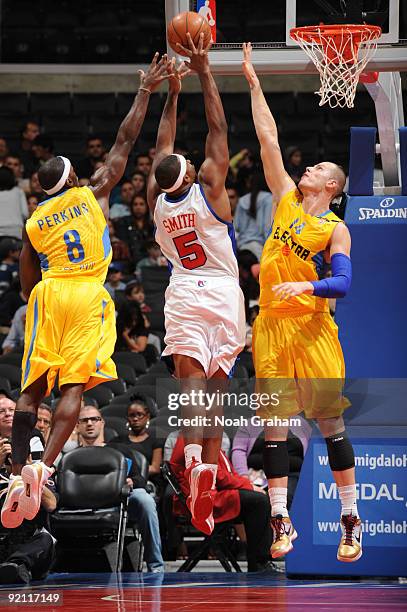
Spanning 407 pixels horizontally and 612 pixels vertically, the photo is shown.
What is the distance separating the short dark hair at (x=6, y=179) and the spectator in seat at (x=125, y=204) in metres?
1.38

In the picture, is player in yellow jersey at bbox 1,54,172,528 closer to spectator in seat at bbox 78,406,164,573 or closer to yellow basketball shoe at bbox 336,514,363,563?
yellow basketball shoe at bbox 336,514,363,563

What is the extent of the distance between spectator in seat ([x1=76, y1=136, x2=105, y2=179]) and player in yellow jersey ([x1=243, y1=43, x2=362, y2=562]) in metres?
8.44

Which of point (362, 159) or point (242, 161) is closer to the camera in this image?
point (362, 159)

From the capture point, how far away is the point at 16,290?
1469 cm

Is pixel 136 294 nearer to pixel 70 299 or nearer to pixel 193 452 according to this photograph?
pixel 70 299

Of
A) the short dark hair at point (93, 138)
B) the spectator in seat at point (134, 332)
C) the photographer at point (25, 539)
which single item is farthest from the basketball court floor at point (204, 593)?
the short dark hair at point (93, 138)

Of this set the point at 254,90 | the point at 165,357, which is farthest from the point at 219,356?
the point at 254,90

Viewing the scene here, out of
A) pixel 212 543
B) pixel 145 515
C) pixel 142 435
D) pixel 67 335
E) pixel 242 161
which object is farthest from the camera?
pixel 242 161

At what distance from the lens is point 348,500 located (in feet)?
28.3

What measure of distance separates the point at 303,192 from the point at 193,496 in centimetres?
229

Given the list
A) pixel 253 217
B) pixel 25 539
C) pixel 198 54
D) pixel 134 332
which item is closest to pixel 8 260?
pixel 134 332

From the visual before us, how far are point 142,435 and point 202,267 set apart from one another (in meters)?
3.85

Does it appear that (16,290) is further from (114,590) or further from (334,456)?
(334,456)

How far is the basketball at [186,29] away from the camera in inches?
333
